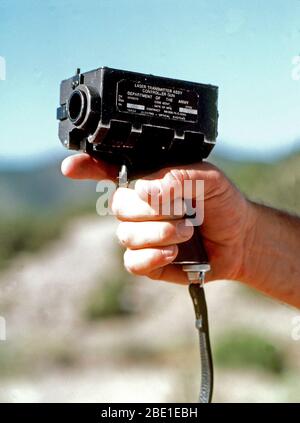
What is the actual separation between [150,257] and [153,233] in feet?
0.21

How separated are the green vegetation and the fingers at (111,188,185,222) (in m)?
10.3

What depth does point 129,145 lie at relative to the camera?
88.3 inches

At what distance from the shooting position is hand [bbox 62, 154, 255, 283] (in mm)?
2172

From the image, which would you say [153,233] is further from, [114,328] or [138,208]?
[114,328]

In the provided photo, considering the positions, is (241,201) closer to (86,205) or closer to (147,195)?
(147,195)

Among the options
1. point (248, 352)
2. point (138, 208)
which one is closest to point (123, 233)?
point (138, 208)

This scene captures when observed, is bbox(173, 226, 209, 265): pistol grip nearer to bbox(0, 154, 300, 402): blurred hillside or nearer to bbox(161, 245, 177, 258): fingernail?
bbox(161, 245, 177, 258): fingernail

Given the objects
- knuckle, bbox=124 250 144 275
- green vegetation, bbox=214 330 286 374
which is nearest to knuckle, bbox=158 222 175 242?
knuckle, bbox=124 250 144 275

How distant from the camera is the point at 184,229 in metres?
2.21

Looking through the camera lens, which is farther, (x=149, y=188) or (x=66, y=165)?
(x=66, y=165)

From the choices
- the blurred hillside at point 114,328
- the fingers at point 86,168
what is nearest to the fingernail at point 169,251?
the fingers at point 86,168

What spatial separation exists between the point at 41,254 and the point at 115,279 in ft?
12.4

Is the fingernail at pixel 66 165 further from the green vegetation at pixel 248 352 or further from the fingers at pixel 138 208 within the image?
the green vegetation at pixel 248 352
